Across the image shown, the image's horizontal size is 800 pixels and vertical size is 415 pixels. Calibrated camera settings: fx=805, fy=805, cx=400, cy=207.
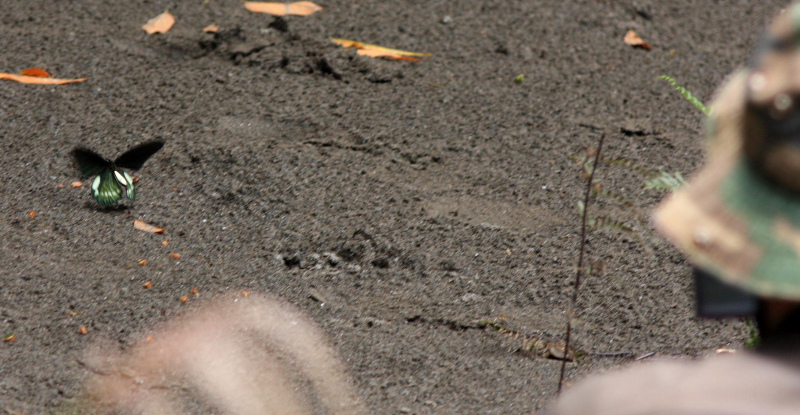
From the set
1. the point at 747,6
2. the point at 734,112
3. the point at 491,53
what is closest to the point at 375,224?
the point at 491,53

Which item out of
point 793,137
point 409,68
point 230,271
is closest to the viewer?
point 793,137

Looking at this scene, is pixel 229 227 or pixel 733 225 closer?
pixel 733 225

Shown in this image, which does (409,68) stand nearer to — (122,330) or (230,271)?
(230,271)

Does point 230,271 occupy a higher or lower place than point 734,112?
lower

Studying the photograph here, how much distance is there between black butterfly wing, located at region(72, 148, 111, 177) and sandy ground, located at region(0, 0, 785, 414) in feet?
0.42

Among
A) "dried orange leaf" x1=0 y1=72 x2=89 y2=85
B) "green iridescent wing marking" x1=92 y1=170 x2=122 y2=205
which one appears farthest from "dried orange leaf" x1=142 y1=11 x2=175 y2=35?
"green iridescent wing marking" x1=92 y1=170 x2=122 y2=205

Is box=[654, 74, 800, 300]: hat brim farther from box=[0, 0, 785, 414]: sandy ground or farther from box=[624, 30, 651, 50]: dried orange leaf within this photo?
box=[624, 30, 651, 50]: dried orange leaf

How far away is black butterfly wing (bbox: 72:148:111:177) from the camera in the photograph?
321cm

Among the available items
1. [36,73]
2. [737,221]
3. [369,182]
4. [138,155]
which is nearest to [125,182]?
[138,155]

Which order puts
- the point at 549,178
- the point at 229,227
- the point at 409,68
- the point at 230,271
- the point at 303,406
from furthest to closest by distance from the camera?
1. the point at 409,68
2. the point at 549,178
3. the point at 229,227
4. the point at 230,271
5. the point at 303,406

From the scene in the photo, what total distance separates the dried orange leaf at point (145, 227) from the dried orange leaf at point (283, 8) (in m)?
1.81

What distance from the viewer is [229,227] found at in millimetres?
3193

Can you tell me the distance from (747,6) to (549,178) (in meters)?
2.35

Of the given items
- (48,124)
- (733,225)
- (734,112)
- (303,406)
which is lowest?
(303,406)
